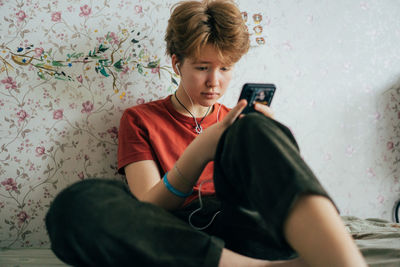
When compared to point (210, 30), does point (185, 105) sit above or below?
below

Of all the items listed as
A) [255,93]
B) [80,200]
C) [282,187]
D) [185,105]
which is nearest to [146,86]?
[185,105]

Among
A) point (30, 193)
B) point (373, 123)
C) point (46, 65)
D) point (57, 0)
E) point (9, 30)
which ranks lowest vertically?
point (30, 193)

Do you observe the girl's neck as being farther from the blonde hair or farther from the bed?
the bed

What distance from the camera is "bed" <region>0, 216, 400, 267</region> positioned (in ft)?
2.46

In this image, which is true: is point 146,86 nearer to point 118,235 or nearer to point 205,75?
point 205,75

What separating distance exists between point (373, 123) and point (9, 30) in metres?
1.52

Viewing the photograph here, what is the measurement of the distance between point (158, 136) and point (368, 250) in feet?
2.18

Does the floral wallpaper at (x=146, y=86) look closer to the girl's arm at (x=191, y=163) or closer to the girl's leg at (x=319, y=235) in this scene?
the girl's arm at (x=191, y=163)

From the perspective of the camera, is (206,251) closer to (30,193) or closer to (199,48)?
(199,48)

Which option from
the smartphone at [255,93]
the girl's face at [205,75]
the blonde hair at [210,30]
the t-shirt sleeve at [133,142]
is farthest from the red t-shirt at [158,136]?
the smartphone at [255,93]

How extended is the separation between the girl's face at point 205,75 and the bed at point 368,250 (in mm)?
595

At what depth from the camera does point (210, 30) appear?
90 cm

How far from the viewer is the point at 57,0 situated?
107cm

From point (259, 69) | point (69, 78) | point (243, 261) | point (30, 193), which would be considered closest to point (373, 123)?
point (259, 69)
